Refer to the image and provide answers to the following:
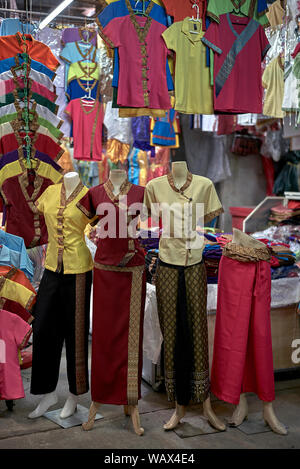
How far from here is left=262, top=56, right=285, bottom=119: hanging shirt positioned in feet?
15.0

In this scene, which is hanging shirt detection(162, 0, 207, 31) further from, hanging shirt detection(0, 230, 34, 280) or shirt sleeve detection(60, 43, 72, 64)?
shirt sleeve detection(60, 43, 72, 64)

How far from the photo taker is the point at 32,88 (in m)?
3.95

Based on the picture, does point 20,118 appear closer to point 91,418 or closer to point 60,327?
point 60,327

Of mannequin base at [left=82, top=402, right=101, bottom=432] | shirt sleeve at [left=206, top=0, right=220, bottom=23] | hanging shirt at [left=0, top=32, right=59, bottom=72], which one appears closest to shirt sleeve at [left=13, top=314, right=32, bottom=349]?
mannequin base at [left=82, top=402, right=101, bottom=432]

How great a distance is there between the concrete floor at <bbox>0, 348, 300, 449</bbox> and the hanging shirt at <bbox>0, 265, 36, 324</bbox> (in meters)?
0.66

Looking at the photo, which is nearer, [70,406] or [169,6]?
[70,406]

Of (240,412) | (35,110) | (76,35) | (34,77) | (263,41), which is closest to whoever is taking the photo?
(240,412)

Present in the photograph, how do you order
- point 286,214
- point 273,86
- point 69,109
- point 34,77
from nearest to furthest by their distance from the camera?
point 34,77 < point 273,86 < point 69,109 < point 286,214

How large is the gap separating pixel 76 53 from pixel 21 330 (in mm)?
3200

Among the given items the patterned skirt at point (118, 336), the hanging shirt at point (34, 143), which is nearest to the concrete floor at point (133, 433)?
the patterned skirt at point (118, 336)

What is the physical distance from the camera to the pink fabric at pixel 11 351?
323 centimetres

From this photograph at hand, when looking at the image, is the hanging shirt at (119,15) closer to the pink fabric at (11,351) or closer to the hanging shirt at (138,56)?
the hanging shirt at (138,56)

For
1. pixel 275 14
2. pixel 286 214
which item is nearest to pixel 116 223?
pixel 275 14

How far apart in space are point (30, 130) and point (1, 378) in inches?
70.4
